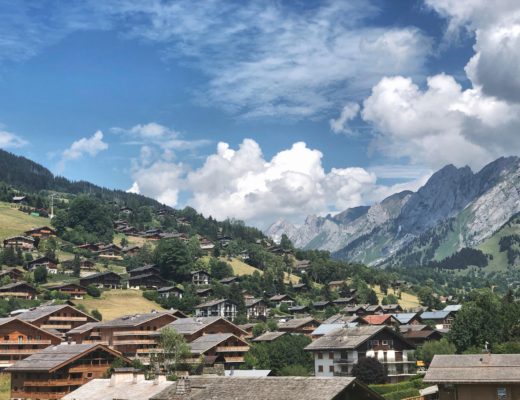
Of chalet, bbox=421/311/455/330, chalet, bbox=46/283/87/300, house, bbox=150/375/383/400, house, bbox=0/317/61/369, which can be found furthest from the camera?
chalet, bbox=421/311/455/330

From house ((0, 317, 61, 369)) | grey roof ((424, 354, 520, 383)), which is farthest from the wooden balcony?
grey roof ((424, 354, 520, 383))

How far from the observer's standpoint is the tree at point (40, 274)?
174 meters

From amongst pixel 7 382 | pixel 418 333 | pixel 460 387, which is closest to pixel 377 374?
pixel 460 387

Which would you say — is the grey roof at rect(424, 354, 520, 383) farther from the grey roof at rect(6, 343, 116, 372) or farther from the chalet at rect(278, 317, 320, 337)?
the chalet at rect(278, 317, 320, 337)

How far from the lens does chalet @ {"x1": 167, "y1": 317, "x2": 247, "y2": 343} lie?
120 meters

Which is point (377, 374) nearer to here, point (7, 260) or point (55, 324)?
point (55, 324)

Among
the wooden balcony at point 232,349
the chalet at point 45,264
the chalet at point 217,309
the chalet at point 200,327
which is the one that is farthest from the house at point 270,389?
the chalet at point 45,264

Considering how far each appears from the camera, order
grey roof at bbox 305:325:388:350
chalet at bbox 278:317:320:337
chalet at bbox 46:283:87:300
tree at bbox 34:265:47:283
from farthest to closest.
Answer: tree at bbox 34:265:47:283, chalet at bbox 46:283:87:300, chalet at bbox 278:317:320:337, grey roof at bbox 305:325:388:350

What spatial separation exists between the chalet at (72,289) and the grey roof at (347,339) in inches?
3112

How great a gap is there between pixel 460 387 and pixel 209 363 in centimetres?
5214

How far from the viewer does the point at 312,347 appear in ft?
350

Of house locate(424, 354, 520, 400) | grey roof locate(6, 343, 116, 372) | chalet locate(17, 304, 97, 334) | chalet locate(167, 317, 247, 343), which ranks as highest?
chalet locate(17, 304, 97, 334)

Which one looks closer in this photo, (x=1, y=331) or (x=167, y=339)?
(x=167, y=339)

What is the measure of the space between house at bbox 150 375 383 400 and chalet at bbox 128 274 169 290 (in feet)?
491
